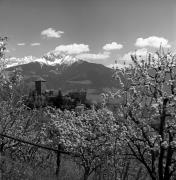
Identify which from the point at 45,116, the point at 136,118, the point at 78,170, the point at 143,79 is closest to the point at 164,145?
the point at 136,118

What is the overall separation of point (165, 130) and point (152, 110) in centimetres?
54

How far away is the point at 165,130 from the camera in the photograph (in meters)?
7.46

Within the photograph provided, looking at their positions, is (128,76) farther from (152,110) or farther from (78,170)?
(78,170)

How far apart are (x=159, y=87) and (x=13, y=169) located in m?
4.10

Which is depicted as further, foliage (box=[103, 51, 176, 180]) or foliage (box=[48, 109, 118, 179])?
foliage (box=[48, 109, 118, 179])

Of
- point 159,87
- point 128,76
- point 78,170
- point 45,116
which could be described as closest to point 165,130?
point 159,87

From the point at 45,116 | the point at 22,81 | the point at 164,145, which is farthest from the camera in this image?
the point at 45,116

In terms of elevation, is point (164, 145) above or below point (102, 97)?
below

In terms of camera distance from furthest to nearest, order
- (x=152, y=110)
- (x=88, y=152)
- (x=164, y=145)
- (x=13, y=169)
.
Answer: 1. (x=88, y=152)
2. (x=13, y=169)
3. (x=152, y=110)
4. (x=164, y=145)

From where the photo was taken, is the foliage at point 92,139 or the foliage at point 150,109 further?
the foliage at point 92,139

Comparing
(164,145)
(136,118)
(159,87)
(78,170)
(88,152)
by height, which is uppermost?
(159,87)

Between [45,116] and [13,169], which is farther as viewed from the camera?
[45,116]

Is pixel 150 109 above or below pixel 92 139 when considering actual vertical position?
above

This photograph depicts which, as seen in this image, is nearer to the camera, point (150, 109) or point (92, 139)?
point (150, 109)
